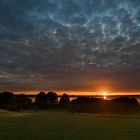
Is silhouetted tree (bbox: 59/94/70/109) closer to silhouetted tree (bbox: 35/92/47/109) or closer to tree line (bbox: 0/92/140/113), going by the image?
tree line (bbox: 0/92/140/113)

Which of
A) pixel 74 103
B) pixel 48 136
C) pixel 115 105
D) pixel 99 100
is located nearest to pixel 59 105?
pixel 74 103

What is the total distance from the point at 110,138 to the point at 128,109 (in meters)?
63.5

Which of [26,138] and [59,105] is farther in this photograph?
[59,105]

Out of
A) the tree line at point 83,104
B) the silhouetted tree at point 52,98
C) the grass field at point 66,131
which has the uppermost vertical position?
the silhouetted tree at point 52,98

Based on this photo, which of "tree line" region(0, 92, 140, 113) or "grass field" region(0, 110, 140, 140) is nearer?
"grass field" region(0, 110, 140, 140)

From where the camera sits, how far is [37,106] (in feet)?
308

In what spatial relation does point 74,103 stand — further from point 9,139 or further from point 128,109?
point 9,139

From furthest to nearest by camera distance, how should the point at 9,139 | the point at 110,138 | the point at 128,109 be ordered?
the point at 128,109
the point at 110,138
the point at 9,139

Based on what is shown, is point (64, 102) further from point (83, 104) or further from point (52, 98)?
point (83, 104)

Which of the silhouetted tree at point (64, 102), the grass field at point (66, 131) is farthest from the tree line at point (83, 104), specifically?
the grass field at point (66, 131)

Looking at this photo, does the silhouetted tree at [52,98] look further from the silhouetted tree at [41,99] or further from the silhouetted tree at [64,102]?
the silhouetted tree at [64,102]

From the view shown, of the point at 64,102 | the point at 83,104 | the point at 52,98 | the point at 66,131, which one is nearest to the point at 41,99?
the point at 52,98

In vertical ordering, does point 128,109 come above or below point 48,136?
above

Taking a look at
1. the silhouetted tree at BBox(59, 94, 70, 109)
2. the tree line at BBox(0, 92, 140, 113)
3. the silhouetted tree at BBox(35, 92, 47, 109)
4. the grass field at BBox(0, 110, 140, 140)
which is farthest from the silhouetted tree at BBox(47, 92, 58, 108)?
the grass field at BBox(0, 110, 140, 140)
